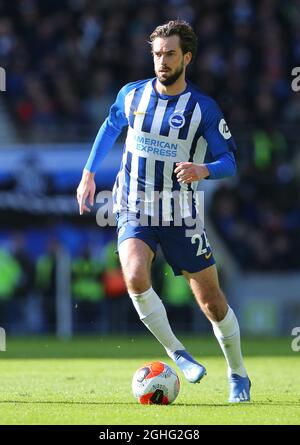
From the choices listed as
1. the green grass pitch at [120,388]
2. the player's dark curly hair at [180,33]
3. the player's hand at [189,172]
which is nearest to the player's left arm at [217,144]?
the player's hand at [189,172]

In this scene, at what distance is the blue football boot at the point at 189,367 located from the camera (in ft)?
24.0

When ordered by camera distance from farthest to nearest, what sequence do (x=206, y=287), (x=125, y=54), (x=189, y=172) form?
(x=125, y=54) → (x=206, y=287) → (x=189, y=172)

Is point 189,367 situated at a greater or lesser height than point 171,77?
lesser

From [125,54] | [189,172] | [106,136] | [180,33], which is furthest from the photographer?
[125,54]

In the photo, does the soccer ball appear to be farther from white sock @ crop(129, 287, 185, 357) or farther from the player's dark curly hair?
the player's dark curly hair

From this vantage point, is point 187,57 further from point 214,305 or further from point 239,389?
point 239,389

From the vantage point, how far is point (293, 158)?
1855cm

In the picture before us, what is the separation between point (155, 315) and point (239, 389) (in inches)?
29.8

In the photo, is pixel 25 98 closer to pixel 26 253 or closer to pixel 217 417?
pixel 26 253

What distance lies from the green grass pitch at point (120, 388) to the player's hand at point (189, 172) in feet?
4.64

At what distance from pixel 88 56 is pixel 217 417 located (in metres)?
14.8

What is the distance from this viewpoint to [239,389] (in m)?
7.66

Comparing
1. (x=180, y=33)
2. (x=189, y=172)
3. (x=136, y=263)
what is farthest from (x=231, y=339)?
(x=180, y=33)

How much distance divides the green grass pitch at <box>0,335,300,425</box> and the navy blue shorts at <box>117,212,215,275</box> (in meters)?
0.91
